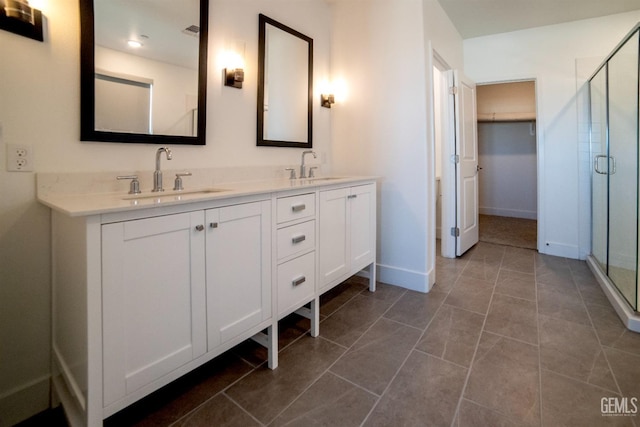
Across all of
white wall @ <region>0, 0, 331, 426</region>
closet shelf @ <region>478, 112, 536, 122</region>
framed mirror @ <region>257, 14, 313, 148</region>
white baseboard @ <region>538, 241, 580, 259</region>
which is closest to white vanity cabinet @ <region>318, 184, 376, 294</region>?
framed mirror @ <region>257, 14, 313, 148</region>

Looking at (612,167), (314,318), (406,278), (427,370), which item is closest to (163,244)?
(314,318)

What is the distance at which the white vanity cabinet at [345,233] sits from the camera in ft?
6.56

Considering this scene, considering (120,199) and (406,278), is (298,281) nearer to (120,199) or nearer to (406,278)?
(120,199)

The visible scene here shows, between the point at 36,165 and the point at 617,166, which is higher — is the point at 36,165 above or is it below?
below

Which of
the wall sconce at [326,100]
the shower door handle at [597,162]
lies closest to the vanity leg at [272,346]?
the wall sconce at [326,100]

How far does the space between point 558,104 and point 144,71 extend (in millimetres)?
3923

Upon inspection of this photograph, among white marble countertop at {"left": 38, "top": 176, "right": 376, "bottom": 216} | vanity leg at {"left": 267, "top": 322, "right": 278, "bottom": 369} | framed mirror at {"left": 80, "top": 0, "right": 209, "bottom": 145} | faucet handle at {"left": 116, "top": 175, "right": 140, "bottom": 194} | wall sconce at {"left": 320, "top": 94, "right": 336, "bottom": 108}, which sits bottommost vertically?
vanity leg at {"left": 267, "top": 322, "right": 278, "bottom": 369}

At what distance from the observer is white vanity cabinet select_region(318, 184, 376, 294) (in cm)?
200

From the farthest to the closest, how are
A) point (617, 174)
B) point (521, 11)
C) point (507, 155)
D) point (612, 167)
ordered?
1. point (507, 155)
2. point (521, 11)
3. point (612, 167)
4. point (617, 174)

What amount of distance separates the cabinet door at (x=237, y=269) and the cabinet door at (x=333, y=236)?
476 mm

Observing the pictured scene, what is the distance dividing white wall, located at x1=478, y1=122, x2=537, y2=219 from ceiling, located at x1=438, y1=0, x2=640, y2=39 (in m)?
2.65

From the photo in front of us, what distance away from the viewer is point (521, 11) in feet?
10.3

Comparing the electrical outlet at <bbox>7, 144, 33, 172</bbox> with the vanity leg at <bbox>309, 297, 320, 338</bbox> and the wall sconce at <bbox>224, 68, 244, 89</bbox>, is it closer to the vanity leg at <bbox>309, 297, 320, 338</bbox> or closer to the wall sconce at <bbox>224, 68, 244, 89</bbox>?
the wall sconce at <bbox>224, 68, 244, 89</bbox>

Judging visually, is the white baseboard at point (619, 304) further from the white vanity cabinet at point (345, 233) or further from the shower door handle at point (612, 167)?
the white vanity cabinet at point (345, 233)
